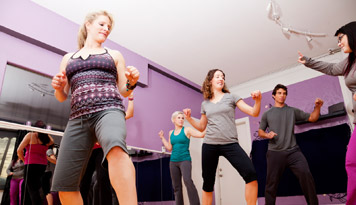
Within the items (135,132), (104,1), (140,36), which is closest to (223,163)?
(135,132)

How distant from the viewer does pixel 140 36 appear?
12.4 feet

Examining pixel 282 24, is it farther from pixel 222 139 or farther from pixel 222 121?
pixel 222 139

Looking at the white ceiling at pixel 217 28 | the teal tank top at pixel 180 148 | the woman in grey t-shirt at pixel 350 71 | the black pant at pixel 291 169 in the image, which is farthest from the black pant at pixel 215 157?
the white ceiling at pixel 217 28

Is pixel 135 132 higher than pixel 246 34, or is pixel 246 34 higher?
pixel 246 34

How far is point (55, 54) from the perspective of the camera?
124 inches

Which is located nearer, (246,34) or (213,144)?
(213,144)

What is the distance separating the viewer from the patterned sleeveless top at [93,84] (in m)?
1.21

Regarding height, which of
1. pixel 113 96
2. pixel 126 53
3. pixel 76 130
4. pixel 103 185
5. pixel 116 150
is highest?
pixel 126 53

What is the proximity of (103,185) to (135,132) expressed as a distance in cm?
152

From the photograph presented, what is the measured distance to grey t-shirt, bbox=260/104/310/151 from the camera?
9.98ft

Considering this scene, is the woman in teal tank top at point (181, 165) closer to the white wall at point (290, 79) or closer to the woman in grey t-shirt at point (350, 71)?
the woman in grey t-shirt at point (350, 71)

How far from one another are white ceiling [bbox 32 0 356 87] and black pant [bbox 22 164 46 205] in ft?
6.37

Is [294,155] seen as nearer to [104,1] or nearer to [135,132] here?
[135,132]

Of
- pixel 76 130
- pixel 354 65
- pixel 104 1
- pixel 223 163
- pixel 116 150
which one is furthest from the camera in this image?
pixel 223 163
